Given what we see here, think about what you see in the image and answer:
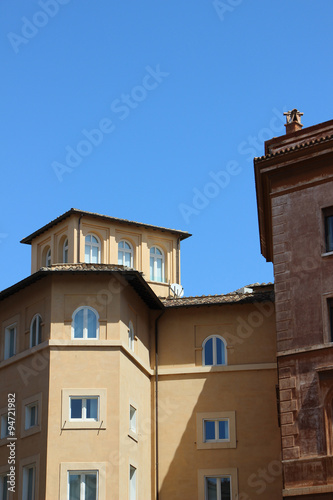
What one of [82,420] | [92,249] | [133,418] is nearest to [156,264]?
[92,249]

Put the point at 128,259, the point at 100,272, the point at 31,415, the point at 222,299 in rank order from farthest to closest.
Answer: the point at 128,259 → the point at 222,299 → the point at 100,272 → the point at 31,415

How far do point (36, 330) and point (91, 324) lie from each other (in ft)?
7.12

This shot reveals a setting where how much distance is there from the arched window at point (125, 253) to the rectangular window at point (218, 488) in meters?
12.1

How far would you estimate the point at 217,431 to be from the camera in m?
39.9

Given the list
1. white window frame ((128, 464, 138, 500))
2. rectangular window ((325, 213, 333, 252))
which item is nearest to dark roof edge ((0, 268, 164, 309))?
white window frame ((128, 464, 138, 500))

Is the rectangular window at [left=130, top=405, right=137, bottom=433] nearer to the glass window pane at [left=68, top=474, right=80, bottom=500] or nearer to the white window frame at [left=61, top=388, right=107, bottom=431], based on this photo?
the white window frame at [left=61, top=388, right=107, bottom=431]

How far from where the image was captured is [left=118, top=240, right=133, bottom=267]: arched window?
156ft

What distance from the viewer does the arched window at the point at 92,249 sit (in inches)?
1849

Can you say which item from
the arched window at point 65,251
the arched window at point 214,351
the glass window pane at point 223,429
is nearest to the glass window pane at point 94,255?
the arched window at point 65,251

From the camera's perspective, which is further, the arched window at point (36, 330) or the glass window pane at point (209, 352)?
the glass window pane at point (209, 352)

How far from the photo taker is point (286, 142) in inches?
1406

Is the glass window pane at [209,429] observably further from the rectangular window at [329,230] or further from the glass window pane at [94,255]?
the glass window pane at [94,255]

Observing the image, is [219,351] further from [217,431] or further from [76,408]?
[76,408]

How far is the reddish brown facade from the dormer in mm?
12410
